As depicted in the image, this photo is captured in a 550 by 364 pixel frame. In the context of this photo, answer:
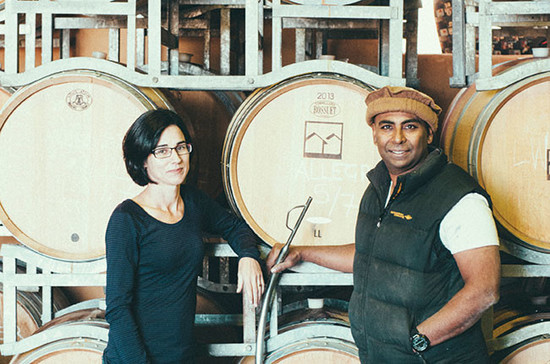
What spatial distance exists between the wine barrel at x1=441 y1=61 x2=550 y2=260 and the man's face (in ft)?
1.35

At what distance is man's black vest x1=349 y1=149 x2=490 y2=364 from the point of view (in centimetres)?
181

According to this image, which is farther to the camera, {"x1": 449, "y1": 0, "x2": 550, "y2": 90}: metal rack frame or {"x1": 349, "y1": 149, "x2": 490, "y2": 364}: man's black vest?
{"x1": 449, "y1": 0, "x2": 550, "y2": 90}: metal rack frame

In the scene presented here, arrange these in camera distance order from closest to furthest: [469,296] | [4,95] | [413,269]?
[469,296], [413,269], [4,95]

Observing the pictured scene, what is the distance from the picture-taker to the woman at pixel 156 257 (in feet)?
6.36

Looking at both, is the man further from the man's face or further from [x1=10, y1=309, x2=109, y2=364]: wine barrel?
[x1=10, y1=309, x2=109, y2=364]: wine barrel

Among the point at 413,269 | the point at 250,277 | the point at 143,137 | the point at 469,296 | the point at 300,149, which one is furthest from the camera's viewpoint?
the point at 300,149

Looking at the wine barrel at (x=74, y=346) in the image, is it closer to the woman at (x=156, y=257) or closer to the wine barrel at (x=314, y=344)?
the woman at (x=156, y=257)

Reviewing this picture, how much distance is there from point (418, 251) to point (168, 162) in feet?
3.18

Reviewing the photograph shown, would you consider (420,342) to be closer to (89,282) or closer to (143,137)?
(143,137)

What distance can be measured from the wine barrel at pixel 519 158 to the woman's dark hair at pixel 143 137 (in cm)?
125

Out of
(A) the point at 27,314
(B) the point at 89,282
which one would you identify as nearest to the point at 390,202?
(B) the point at 89,282

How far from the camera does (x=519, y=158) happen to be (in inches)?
87.7

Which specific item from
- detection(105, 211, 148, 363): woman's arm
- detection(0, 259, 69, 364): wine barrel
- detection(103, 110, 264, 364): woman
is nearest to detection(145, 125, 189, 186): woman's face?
detection(103, 110, 264, 364): woman

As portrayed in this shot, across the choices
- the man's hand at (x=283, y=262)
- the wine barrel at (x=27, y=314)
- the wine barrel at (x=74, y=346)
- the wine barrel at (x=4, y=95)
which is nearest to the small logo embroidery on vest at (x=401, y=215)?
the man's hand at (x=283, y=262)
